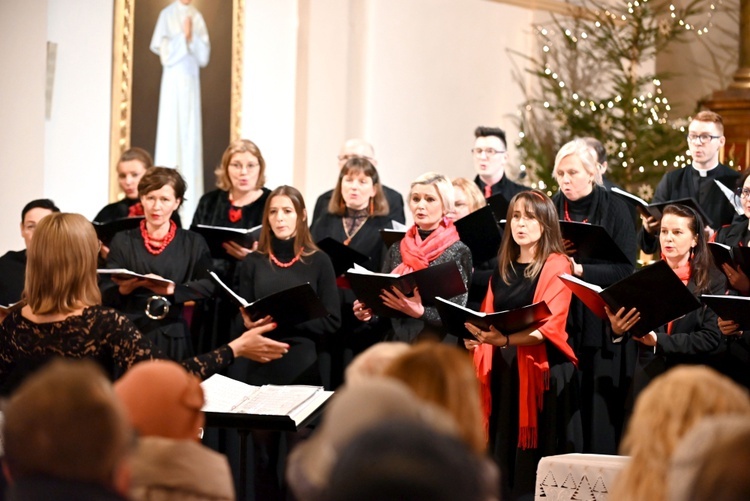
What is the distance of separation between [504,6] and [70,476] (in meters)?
8.38

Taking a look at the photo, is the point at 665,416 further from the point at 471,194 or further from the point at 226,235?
the point at 471,194

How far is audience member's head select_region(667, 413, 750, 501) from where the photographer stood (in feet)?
5.12

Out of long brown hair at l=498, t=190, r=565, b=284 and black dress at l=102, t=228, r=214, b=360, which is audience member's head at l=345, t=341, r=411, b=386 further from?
black dress at l=102, t=228, r=214, b=360

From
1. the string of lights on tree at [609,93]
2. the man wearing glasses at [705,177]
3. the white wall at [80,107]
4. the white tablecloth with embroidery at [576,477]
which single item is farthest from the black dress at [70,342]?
the string of lights on tree at [609,93]

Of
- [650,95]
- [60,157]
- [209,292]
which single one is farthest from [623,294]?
[650,95]

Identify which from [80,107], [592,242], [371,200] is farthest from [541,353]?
[80,107]

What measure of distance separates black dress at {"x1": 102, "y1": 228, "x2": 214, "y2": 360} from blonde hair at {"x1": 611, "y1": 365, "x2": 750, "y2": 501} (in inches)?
138

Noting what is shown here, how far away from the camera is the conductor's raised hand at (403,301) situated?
4934mm

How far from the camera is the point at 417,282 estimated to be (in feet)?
16.1

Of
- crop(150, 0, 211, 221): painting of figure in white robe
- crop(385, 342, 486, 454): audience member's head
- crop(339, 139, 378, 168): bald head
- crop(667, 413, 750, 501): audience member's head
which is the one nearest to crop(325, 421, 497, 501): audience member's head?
crop(667, 413, 750, 501): audience member's head

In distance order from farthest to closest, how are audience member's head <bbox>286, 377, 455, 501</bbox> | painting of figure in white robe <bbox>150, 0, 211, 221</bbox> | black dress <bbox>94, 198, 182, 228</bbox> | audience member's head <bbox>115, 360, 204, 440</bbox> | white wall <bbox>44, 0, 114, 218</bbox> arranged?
painting of figure in white robe <bbox>150, 0, 211, 221</bbox> < white wall <bbox>44, 0, 114, 218</bbox> < black dress <bbox>94, 198, 182, 228</bbox> < audience member's head <bbox>115, 360, 204, 440</bbox> < audience member's head <bbox>286, 377, 455, 501</bbox>

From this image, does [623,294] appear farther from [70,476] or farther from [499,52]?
[499,52]

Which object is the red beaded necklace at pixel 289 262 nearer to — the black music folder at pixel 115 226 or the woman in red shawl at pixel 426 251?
the woman in red shawl at pixel 426 251

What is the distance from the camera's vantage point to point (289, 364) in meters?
5.28
